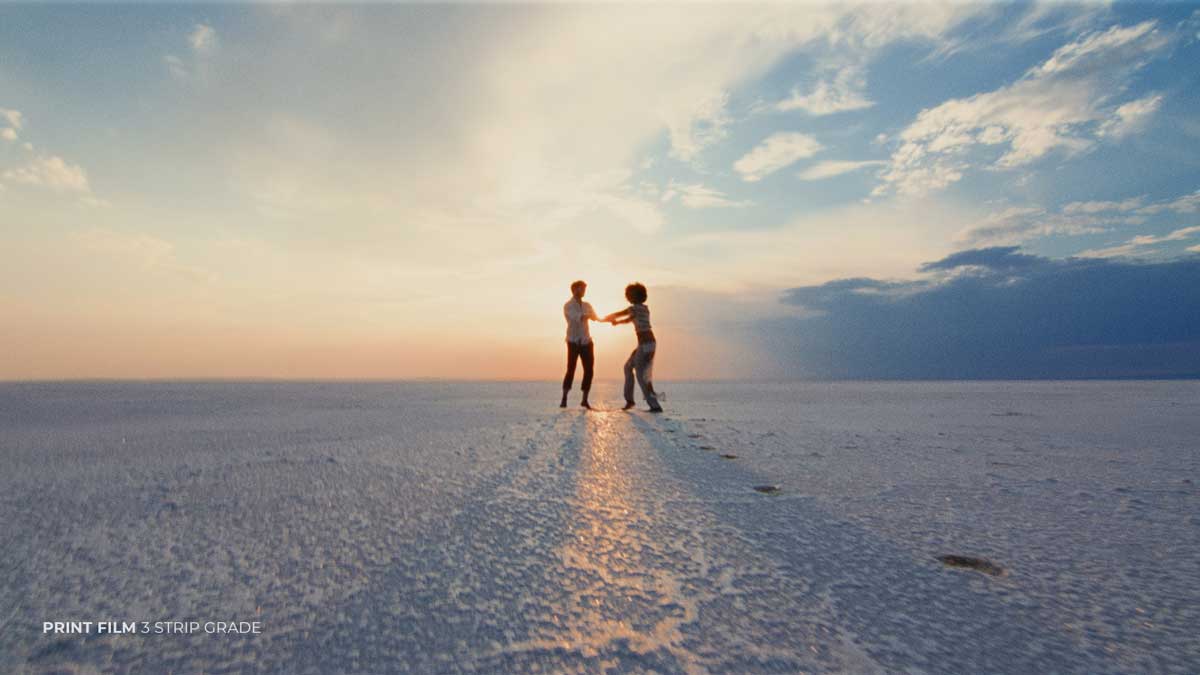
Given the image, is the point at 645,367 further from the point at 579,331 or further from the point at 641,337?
the point at 579,331

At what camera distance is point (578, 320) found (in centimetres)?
817

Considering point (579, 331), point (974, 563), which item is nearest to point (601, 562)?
point (974, 563)

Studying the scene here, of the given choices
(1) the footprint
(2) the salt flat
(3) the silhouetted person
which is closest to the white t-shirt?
(3) the silhouetted person

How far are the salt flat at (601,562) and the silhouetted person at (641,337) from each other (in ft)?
13.4

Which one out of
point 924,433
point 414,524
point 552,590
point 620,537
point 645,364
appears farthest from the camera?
point 645,364

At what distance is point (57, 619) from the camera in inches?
49.7

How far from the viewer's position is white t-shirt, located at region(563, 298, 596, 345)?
8.16 metres

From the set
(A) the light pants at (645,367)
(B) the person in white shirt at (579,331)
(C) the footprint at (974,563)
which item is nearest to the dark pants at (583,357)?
(B) the person in white shirt at (579,331)

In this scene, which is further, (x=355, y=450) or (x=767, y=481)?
(x=355, y=450)

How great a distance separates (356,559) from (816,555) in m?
1.44

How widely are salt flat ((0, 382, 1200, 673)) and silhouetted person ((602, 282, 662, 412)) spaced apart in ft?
13.4

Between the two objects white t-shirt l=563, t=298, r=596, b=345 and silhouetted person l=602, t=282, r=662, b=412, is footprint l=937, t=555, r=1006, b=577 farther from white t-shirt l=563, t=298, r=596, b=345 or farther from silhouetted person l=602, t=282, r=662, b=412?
white t-shirt l=563, t=298, r=596, b=345

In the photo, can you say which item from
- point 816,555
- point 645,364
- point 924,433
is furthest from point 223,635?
point 645,364

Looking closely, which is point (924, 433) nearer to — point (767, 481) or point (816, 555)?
point (767, 481)
